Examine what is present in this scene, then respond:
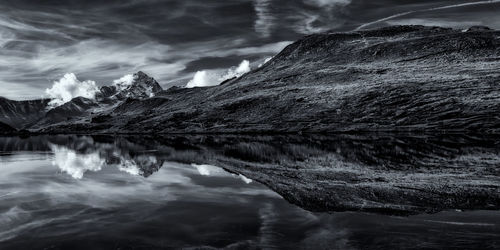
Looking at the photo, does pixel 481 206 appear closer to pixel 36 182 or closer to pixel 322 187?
pixel 322 187

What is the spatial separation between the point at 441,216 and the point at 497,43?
221 metres

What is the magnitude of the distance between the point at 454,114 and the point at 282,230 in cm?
13120

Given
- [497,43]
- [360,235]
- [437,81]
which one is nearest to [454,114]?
[437,81]

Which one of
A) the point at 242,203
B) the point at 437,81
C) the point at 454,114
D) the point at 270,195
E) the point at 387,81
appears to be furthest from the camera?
the point at 387,81

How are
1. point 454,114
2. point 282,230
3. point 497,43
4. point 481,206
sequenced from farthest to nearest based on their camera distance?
point 497,43 < point 454,114 < point 481,206 < point 282,230

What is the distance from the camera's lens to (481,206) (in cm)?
1381

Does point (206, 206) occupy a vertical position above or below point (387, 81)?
below

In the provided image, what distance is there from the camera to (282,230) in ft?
37.7

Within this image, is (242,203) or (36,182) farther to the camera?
(36,182)

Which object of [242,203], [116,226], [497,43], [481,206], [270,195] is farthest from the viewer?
[497,43]

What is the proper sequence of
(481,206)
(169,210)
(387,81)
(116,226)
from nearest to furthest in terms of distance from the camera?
1. (116,226)
2. (481,206)
3. (169,210)
4. (387,81)

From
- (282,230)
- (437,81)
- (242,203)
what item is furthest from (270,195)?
(437,81)

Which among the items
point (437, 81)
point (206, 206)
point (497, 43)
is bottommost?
point (206, 206)

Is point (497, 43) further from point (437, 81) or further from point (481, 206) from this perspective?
point (481, 206)
